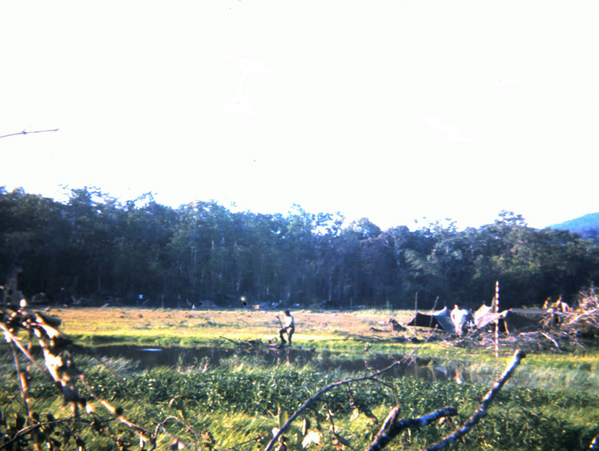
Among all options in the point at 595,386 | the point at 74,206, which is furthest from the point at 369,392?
the point at 74,206

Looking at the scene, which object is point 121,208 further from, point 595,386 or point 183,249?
point 595,386

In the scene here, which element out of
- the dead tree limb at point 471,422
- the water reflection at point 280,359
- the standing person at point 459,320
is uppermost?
the dead tree limb at point 471,422

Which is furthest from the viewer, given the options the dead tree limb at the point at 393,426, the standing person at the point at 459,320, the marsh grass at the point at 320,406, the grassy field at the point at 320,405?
the standing person at the point at 459,320

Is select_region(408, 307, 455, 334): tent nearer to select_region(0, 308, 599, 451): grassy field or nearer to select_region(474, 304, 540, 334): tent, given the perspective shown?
select_region(474, 304, 540, 334): tent

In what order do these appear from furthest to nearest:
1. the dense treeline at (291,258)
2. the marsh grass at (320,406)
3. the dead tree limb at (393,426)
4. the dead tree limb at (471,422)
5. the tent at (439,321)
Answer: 1. the dense treeline at (291,258)
2. the tent at (439,321)
3. the marsh grass at (320,406)
4. the dead tree limb at (471,422)
5. the dead tree limb at (393,426)

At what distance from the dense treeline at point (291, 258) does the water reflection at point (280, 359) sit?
19.8 m

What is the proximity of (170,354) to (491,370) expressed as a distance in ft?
33.6

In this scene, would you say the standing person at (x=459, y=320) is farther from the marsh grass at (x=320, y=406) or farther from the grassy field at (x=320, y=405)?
the marsh grass at (x=320, y=406)

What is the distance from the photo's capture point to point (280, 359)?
15.3m

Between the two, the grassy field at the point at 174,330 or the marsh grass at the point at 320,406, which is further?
the grassy field at the point at 174,330

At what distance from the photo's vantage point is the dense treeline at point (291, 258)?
37.2 meters

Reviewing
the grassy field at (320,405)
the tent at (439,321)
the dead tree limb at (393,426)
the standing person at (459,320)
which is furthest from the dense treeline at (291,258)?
the dead tree limb at (393,426)

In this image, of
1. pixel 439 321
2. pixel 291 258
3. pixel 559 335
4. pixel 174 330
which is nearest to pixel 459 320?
pixel 439 321

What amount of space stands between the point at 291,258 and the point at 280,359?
3861 centimetres
